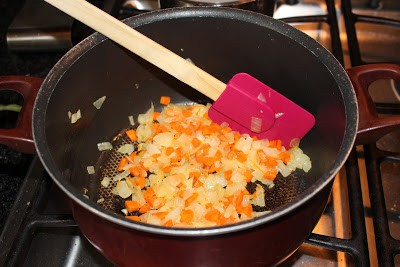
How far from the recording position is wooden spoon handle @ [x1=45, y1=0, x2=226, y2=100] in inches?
33.6

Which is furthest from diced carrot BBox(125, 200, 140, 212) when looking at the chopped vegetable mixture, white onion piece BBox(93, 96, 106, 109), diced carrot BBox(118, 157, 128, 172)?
white onion piece BBox(93, 96, 106, 109)

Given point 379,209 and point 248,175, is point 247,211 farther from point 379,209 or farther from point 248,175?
point 379,209

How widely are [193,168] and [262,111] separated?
0.60ft

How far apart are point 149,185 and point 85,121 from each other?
19cm

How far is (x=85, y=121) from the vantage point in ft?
3.30

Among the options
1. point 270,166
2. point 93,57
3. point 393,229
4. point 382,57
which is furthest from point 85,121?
point 382,57

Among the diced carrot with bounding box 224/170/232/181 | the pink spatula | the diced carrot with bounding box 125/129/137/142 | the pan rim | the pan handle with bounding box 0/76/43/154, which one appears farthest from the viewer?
the diced carrot with bounding box 125/129/137/142

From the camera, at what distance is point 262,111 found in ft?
3.21

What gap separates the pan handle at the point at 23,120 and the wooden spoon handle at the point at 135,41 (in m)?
0.14

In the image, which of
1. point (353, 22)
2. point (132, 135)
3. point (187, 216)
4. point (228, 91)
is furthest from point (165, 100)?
point (353, 22)

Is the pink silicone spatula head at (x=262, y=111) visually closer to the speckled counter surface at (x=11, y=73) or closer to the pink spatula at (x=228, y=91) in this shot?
the pink spatula at (x=228, y=91)

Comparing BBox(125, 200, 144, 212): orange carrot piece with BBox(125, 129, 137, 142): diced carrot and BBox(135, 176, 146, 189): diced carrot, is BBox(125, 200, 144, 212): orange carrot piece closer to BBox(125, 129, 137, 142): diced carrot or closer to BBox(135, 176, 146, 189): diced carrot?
BBox(135, 176, 146, 189): diced carrot

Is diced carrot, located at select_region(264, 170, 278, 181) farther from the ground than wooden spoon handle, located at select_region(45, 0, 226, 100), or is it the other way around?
wooden spoon handle, located at select_region(45, 0, 226, 100)

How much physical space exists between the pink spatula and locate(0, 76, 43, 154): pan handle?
5.7 inches
